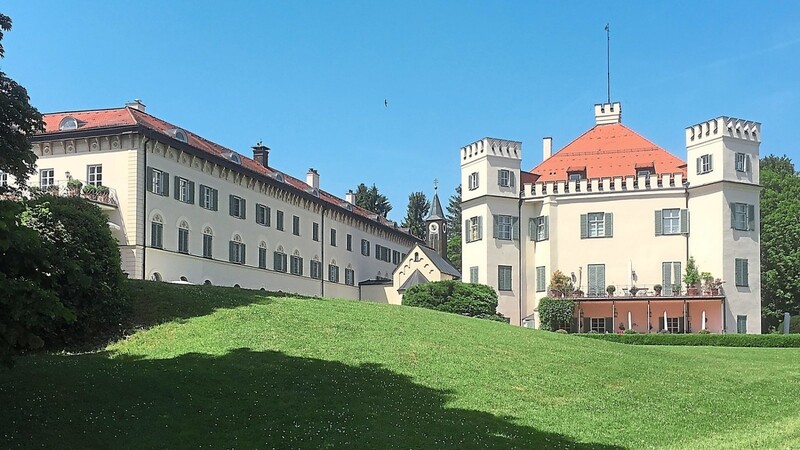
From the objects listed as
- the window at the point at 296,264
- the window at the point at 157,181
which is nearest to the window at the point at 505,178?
the window at the point at 296,264

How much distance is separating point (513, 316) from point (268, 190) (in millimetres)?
19786

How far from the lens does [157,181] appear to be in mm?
46344

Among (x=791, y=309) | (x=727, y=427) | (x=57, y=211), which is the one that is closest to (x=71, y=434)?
(x=57, y=211)

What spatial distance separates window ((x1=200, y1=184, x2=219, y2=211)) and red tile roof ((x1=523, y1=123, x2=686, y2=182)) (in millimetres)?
22531

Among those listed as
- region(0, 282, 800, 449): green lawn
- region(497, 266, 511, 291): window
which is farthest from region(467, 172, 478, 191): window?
region(0, 282, 800, 449): green lawn

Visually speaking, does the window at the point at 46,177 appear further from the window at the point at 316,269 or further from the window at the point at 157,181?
the window at the point at 316,269

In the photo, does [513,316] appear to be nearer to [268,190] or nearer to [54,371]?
[268,190]

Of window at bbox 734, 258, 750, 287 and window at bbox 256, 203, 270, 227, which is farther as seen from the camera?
window at bbox 256, 203, 270, 227

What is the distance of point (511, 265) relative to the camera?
55.3 meters

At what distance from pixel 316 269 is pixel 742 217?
32.4m

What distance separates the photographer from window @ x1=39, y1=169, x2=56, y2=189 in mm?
45719

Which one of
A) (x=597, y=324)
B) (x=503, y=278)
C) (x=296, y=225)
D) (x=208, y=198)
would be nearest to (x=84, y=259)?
(x=208, y=198)

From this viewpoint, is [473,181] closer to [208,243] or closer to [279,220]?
[279,220]

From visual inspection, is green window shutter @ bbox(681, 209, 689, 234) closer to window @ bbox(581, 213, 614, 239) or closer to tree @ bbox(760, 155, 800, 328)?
window @ bbox(581, 213, 614, 239)
